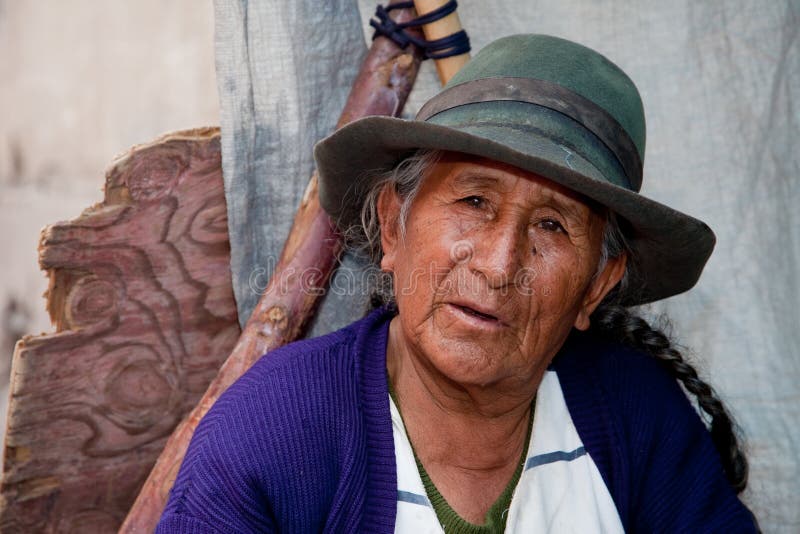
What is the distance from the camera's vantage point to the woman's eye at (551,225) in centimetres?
180

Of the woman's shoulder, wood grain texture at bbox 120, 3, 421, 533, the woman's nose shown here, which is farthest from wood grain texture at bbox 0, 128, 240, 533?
the woman's nose

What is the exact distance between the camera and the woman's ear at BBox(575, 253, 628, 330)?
6.57ft

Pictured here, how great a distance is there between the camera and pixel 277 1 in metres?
2.33

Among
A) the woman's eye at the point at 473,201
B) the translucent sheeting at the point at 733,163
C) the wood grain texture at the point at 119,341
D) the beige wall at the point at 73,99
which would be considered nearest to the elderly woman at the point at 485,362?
the woman's eye at the point at 473,201

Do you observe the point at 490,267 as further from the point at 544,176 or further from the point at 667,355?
the point at 667,355

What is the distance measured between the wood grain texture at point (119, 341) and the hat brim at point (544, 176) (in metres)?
0.43

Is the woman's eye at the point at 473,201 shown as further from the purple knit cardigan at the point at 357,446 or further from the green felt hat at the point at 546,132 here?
the purple knit cardigan at the point at 357,446

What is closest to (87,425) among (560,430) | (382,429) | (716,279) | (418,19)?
(382,429)

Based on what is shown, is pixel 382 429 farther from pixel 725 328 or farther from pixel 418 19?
pixel 725 328

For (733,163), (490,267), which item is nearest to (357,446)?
(490,267)

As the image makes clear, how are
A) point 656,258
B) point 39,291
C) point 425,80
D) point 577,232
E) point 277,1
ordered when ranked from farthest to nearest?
point 39,291 → point 425,80 → point 277,1 → point 656,258 → point 577,232

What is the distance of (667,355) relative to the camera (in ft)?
7.50

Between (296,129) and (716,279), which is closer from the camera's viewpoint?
(296,129)

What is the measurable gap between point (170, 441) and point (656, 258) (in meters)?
1.28
